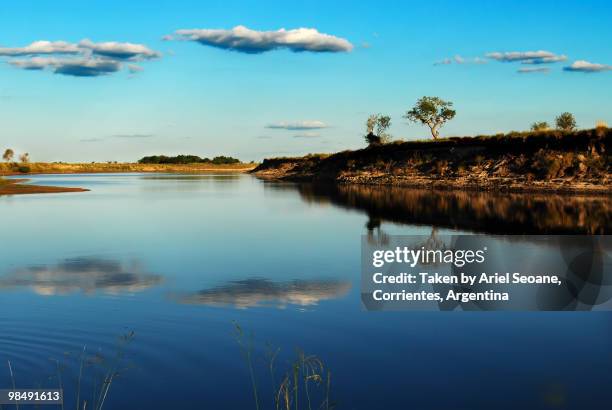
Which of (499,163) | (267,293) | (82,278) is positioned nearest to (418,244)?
(267,293)

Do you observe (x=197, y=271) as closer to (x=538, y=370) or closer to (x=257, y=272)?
(x=257, y=272)

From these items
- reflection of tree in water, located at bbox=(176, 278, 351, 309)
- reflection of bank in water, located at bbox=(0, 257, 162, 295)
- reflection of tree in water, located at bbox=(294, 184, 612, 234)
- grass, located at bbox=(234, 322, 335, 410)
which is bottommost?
grass, located at bbox=(234, 322, 335, 410)

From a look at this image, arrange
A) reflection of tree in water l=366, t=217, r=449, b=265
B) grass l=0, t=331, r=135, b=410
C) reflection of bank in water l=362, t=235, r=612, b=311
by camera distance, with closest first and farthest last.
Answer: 1. grass l=0, t=331, r=135, b=410
2. reflection of bank in water l=362, t=235, r=612, b=311
3. reflection of tree in water l=366, t=217, r=449, b=265

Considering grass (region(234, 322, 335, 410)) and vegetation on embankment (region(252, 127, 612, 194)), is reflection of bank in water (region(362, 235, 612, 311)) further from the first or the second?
vegetation on embankment (region(252, 127, 612, 194))

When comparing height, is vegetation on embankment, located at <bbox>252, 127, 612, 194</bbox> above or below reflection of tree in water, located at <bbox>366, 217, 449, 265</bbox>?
above

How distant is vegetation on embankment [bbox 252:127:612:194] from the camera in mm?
60000

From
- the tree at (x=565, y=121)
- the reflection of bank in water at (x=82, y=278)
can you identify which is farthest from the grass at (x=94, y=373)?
the tree at (x=565, y=121)

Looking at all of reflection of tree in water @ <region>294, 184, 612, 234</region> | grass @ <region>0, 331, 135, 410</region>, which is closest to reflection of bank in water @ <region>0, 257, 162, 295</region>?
grass @ <region>0, 331, 135, 410</region>

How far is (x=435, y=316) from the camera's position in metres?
14.5

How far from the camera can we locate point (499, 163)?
71.0 meters

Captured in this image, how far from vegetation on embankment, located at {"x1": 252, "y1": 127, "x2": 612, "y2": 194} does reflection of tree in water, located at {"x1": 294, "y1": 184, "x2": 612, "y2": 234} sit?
7.95 m

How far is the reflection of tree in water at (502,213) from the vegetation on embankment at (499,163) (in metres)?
7.95

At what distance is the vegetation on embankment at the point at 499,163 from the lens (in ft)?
197

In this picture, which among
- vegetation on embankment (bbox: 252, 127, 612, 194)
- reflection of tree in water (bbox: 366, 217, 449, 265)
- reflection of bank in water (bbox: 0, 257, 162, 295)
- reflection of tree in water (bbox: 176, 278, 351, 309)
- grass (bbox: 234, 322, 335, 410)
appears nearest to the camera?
grass (bbox: 234, 322, 335, 410)
